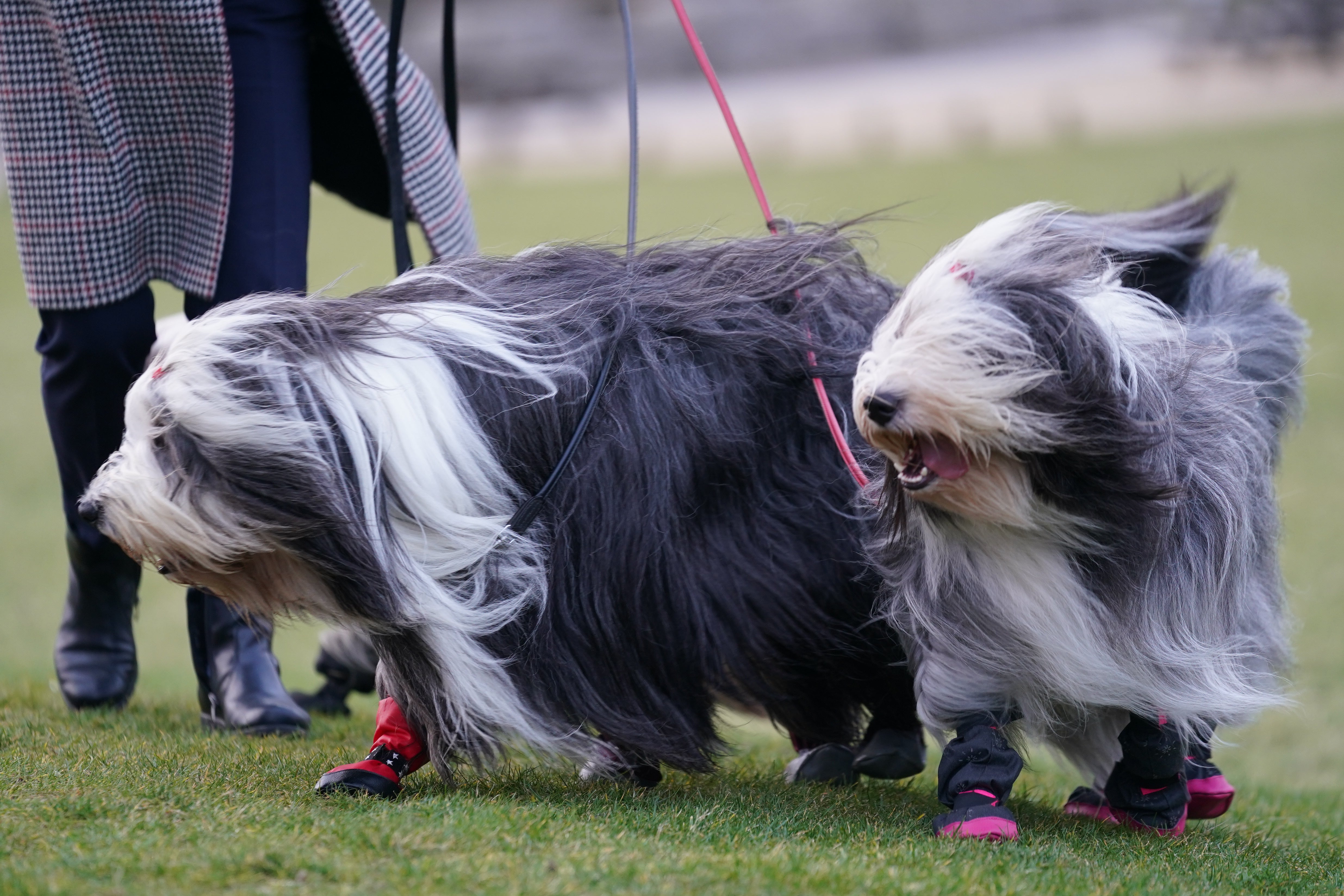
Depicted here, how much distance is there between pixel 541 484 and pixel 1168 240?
5.44ft

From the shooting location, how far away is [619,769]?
317cm

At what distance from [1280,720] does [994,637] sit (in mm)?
4647

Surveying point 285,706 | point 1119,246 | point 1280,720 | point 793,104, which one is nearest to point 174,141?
point 285,706

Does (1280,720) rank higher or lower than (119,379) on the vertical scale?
lower

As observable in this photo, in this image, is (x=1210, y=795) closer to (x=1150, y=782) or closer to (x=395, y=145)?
(x=1150, y=782)

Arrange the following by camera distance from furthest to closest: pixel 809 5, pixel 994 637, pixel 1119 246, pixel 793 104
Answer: pixel 809 5 → pixel 793 104 → pixel 1119 246 → pixel 994 637

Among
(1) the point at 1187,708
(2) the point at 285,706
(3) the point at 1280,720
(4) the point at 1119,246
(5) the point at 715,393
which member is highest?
(4) the point at 1119,246

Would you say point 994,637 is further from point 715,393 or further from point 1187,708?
point 715,393

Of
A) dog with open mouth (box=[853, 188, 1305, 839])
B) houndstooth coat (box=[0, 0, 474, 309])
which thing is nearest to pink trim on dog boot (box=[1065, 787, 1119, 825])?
dog with open mouth (box=[853, 188, 1305, 839])

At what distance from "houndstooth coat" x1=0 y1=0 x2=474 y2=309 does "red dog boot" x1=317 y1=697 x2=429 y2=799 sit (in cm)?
135

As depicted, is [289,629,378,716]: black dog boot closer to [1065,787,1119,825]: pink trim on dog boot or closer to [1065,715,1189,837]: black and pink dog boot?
[1065,787,1119,825]: pink trim on dog boot

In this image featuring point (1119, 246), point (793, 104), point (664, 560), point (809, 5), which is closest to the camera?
point (664, 560)

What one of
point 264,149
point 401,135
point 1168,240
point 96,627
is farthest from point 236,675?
point 1168,240

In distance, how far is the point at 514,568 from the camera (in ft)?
9.66
